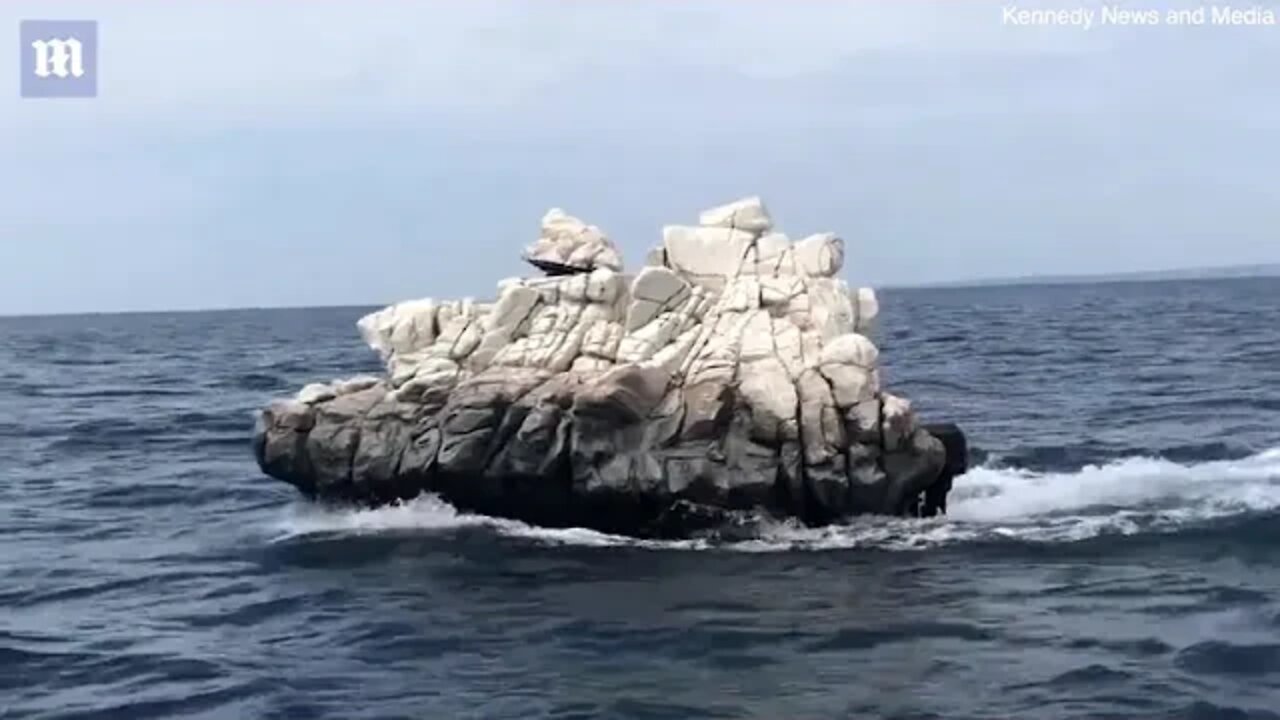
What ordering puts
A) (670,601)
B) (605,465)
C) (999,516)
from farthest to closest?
(999,516)
(605,465)
(670,601)

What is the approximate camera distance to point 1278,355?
74.4 meters

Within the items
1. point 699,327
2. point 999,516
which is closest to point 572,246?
point 699,327

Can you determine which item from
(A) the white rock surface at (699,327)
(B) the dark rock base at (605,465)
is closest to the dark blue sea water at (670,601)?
(B) the dark rock base at (605,465)

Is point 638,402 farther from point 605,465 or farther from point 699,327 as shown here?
point 699,327

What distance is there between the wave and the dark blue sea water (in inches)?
4.5

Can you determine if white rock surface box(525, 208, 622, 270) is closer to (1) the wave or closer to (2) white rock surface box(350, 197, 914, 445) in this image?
(2) white rock surface box(350, 197, 914, 445)

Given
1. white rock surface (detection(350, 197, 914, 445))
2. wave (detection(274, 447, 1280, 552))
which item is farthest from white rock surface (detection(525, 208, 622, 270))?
wave (detection(274, 447, 1280, 552))

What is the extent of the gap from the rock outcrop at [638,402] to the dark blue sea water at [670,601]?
39.7 inches

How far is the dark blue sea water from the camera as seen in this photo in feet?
76.8

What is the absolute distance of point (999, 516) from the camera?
118ft

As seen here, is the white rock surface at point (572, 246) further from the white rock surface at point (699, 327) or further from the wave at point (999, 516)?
the wave at point (999, 516)

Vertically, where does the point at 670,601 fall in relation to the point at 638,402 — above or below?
below

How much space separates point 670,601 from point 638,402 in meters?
6.04

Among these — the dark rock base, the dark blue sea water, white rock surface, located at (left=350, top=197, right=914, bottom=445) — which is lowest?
the dark blue sea water
